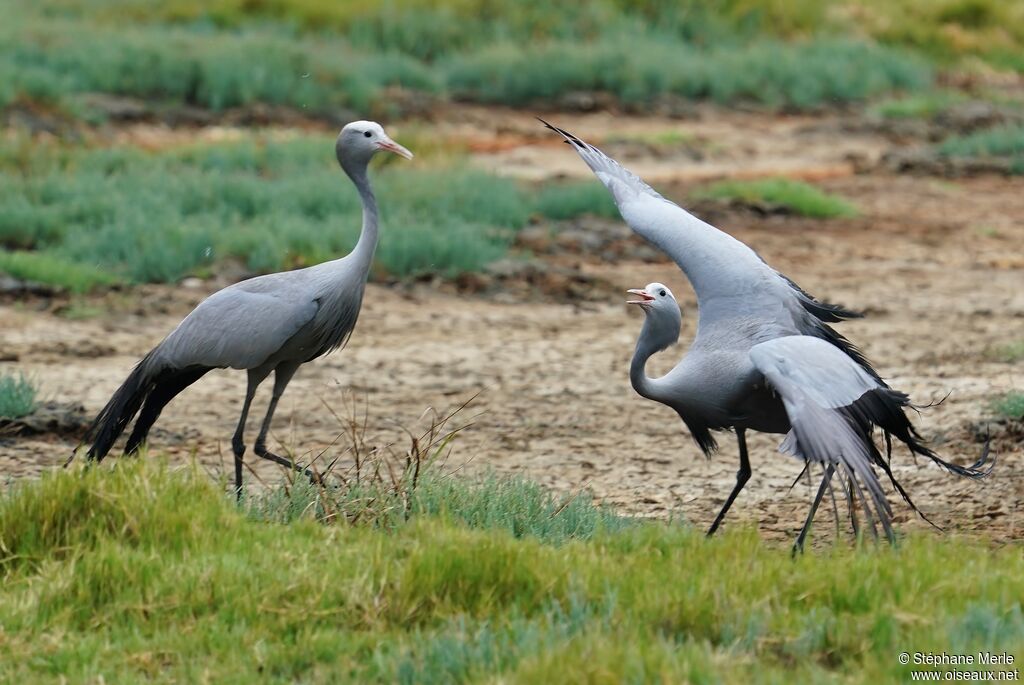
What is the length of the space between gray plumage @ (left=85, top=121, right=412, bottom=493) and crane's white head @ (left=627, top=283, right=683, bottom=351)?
3.73 feet

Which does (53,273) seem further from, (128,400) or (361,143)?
(361,143)

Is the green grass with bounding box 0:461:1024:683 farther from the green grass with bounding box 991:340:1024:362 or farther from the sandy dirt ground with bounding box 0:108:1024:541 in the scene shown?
the green grass with bounding box 991:340:1024:362

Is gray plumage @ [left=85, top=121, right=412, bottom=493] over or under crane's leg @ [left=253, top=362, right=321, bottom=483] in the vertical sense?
over

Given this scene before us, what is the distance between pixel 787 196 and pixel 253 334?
8.14 metres

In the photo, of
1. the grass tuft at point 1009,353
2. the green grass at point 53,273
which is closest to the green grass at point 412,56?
the green grass at point 53,273

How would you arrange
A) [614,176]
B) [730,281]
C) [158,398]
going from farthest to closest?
[614,176] < [158,398] < [730,281]

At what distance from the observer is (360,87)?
57.6ft

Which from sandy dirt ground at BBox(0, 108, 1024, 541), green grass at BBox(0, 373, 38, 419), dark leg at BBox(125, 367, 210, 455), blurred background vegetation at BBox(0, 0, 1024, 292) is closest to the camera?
dark leg at BBox(125, 367, 210, 455)

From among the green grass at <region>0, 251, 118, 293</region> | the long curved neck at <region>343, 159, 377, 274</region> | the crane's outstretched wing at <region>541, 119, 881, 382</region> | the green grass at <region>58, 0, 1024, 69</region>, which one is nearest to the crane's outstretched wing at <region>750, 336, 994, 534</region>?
the crane's outstretched wing at <region>541, 119, 881, 382</region>

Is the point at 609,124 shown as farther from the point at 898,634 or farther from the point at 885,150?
the point at 898,634

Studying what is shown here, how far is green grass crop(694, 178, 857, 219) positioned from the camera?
13633 millimetres

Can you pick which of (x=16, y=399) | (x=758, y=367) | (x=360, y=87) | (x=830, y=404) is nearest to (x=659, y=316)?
(x=758, y=367)

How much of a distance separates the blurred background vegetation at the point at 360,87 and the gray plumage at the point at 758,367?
16.6 feet

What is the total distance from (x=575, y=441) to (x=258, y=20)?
14479 millimetres
